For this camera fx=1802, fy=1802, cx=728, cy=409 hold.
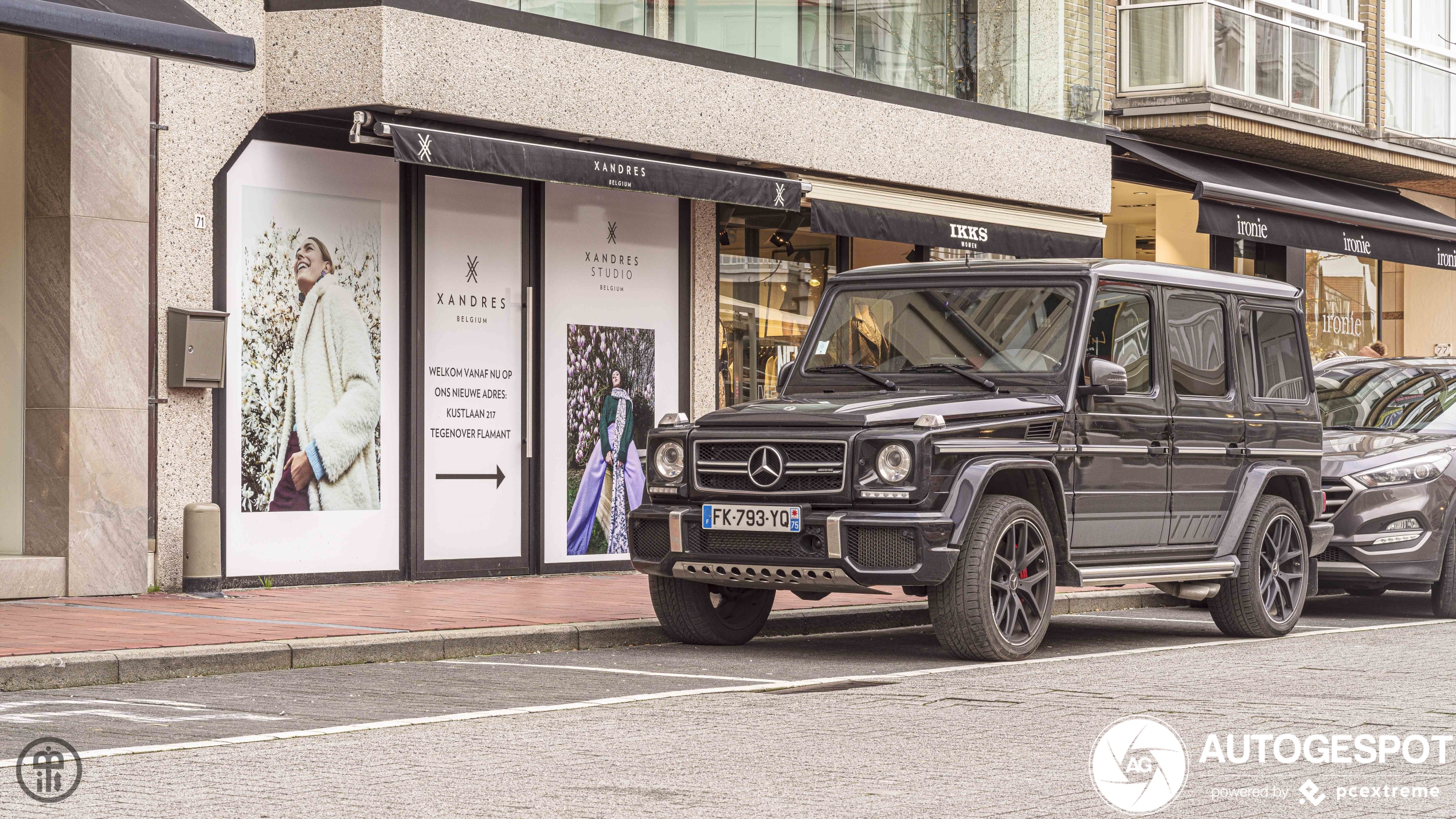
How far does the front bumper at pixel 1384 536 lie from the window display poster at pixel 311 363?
22.4ft

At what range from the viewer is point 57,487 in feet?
38.6

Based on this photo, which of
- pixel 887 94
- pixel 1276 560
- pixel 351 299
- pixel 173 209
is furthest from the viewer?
pixel 887 94

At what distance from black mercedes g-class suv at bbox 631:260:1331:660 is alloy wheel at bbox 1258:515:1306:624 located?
18 mm

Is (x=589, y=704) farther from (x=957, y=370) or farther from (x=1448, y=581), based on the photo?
(x=1448, y=581)

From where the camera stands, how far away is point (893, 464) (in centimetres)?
902

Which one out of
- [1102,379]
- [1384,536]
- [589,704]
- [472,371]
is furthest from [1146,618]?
[589,704]

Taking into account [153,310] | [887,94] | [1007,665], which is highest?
[887,94]

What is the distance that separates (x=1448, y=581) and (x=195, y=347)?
29.2 ft

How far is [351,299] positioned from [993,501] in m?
5.86

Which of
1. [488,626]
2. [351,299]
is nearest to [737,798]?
[488,626]

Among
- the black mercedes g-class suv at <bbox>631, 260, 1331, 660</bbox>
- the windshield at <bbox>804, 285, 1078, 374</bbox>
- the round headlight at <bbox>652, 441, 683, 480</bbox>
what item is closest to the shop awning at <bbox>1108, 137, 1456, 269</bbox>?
the black mercedes g-class suv at <bbox>631, 260, 1331, 660</bbox>

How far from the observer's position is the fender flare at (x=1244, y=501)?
35.9 ft

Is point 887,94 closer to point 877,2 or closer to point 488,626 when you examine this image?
point 877,2

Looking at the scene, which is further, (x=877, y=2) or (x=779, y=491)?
(x=877, y=2)
